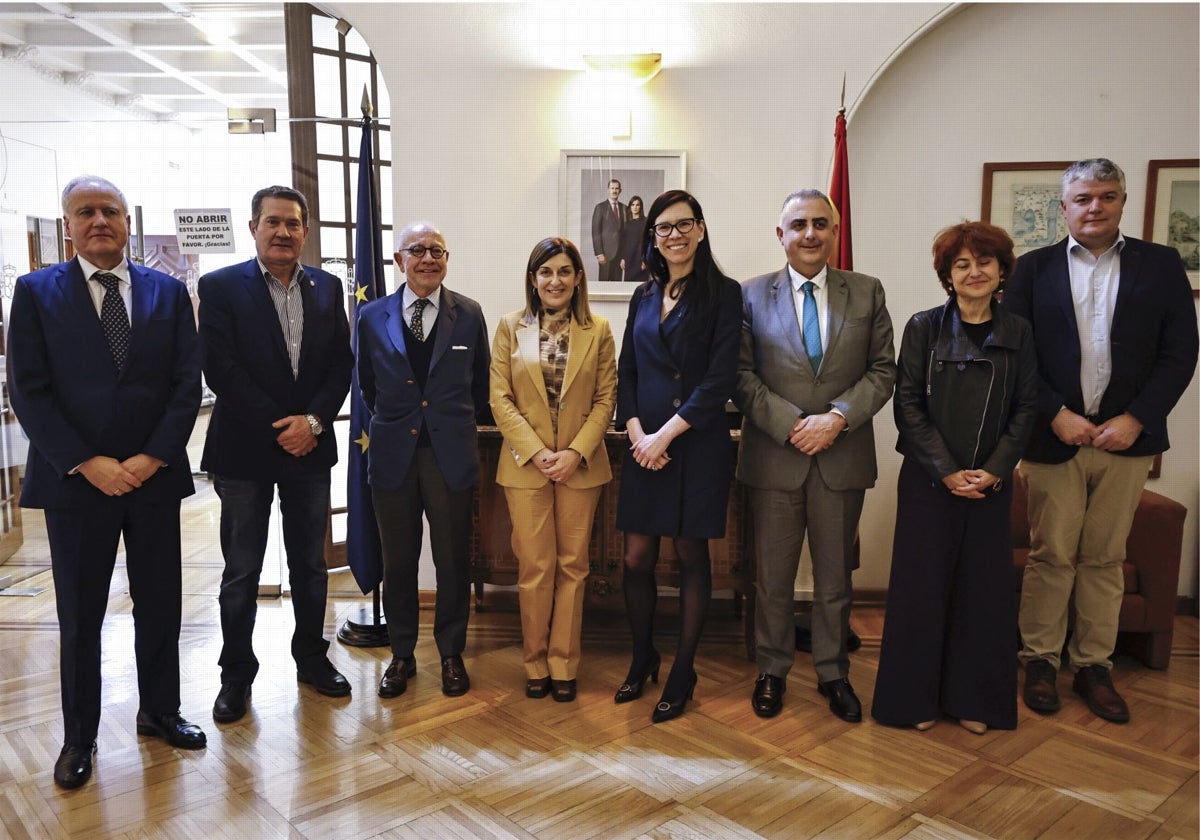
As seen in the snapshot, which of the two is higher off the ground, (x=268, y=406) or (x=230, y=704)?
(x=268, y=406)

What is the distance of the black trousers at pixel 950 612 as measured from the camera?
2.71m

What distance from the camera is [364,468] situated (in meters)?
3.52

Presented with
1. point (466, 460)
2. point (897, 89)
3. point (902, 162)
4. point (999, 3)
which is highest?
point (999, 3)

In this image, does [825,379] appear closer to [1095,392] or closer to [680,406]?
[680,406]

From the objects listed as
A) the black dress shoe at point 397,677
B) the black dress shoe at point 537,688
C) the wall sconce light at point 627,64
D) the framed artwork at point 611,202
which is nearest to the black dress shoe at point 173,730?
the black dress shoe at point 397,677

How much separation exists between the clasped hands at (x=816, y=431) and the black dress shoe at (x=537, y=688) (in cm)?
122

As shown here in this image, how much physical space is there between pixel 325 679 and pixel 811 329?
6.81 feet

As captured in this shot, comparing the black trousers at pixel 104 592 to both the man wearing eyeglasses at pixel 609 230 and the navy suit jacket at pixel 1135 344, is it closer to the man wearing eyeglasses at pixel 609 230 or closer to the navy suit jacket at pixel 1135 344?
the man wearing eyeglasses at pixel 609 230

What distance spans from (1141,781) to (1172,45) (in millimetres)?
3171

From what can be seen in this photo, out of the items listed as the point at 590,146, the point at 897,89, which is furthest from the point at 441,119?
the point at 897,89

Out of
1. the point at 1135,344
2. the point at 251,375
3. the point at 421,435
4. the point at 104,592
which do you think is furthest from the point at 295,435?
the point at 1135,344

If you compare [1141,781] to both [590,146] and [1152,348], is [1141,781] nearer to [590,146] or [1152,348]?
[1152,348]

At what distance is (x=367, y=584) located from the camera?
11.7 feet

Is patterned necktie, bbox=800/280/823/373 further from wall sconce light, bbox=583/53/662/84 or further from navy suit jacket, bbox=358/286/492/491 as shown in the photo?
wall sconce light, bbox=583/53/662/84
